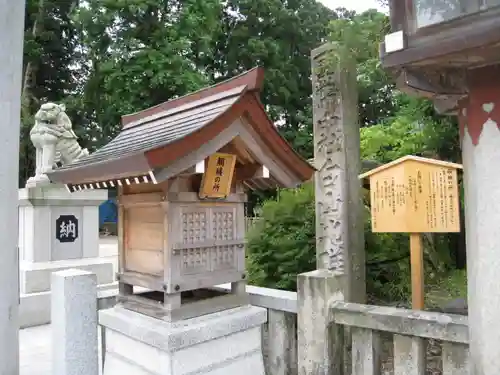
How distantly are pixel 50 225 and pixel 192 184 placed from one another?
5.29 m

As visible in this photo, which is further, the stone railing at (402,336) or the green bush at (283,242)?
the green bush at (283,242)

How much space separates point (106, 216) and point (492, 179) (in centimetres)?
3225

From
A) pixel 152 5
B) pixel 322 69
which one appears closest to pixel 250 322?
pixel 322 69

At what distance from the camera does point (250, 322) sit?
14.7 feet

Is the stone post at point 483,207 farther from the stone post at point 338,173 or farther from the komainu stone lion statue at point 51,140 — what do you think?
the komainu stone lion statue at point 51,140

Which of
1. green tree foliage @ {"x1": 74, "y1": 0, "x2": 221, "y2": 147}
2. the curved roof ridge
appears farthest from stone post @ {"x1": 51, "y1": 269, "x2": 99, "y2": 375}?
green tree foliage @ {"x1": 74, "y1": 0, "x2": 221, "y2": 147}

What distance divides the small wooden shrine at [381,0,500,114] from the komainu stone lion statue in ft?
24.2

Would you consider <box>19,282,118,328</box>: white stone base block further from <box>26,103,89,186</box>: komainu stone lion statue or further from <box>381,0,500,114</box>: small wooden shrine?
<box>381,0,500,114</box>: small wooden shrine

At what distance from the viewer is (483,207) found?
278 centimetres

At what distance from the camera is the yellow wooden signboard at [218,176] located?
4.06 meters

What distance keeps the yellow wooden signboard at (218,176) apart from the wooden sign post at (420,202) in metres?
1.97

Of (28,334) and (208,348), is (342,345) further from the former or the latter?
(28,334)

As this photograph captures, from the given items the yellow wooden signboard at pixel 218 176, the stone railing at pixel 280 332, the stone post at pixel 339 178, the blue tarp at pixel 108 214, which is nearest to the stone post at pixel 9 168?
the yellow wooden signboard at pixel 218 176

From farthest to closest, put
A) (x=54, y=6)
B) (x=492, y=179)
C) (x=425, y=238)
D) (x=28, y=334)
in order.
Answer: (x=54, y=6), (x=425, y=238), (x=28, y=334), (x=492, y=179)
